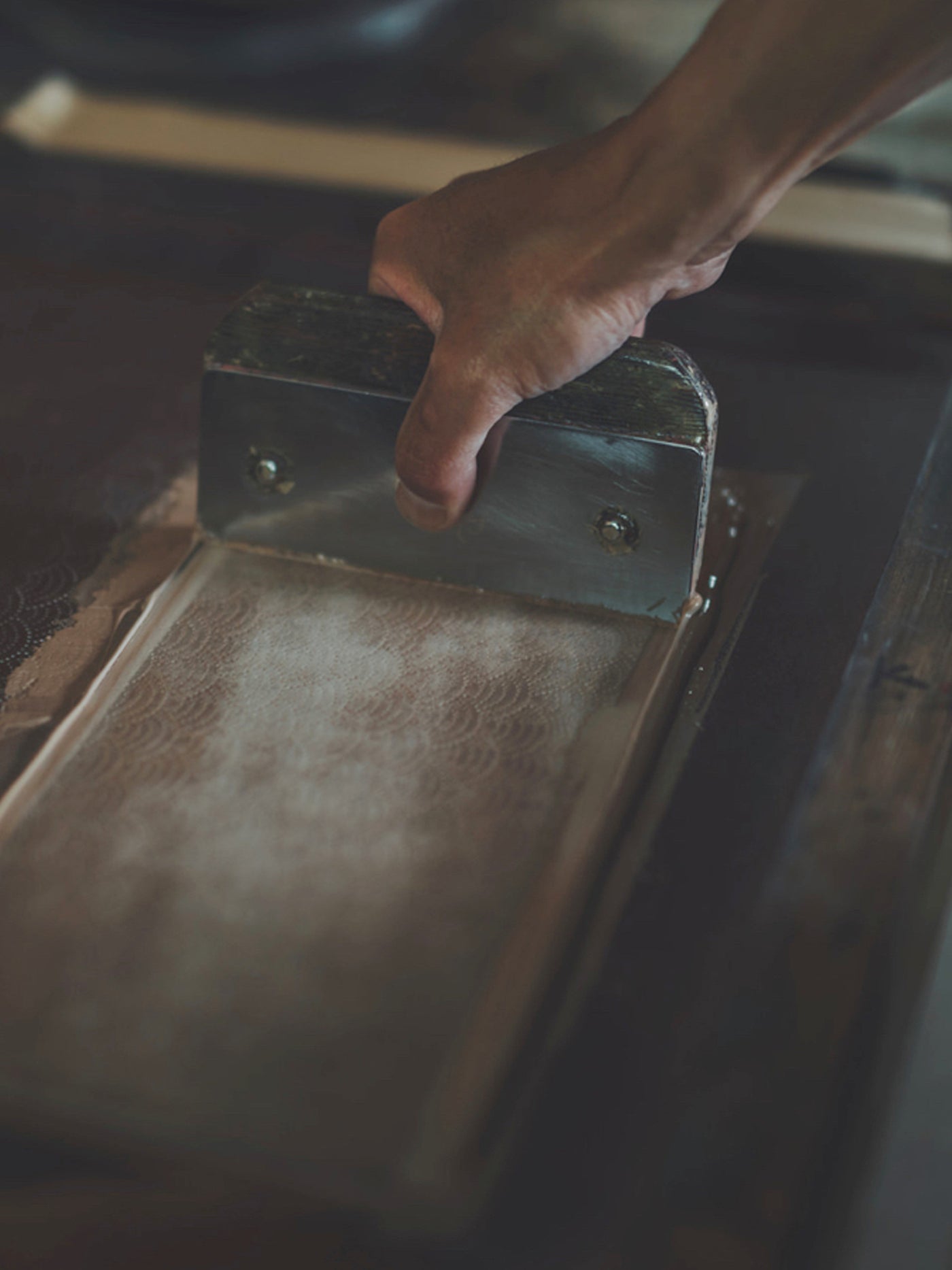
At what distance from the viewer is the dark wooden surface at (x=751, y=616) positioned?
364mm

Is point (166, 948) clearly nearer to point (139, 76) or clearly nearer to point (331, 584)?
point (331, 584)

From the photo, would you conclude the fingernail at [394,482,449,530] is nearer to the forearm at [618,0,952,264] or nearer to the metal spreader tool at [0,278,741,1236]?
the metal spreader tool at [0,278,741,1236]

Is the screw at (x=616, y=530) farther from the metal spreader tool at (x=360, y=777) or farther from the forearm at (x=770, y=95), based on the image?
the forearm at (x=770, y=95)

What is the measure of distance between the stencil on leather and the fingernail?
3 cm

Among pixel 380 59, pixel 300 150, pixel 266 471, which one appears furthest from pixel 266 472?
pixel 380 59

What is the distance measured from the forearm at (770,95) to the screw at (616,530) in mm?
130

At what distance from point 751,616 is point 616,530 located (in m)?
0.08

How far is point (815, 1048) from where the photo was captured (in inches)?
15.3

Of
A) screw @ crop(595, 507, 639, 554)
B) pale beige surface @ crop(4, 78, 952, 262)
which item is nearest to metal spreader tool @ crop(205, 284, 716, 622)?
screw @ crop(595, 507, 639, 554)

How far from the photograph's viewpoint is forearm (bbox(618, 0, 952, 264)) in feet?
1.41

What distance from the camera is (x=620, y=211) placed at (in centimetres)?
48

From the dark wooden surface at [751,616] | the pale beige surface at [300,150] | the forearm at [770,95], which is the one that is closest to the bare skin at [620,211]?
the forearm at [770,95]

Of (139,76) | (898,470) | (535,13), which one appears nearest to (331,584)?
(898,470)

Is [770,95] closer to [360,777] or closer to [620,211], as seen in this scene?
[620,211]
